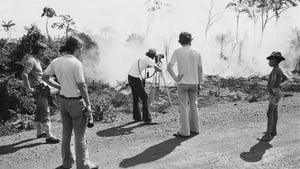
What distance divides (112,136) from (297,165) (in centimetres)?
326

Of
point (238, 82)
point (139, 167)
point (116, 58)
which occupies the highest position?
point (116, 58)

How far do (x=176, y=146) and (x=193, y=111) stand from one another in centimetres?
79

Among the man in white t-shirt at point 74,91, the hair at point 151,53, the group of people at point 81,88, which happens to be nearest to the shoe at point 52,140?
the group of people at point 81,88

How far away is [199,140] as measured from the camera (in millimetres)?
6035

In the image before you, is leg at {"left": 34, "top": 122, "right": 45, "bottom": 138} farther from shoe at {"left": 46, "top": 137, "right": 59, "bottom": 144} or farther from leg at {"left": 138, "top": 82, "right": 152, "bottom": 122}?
leg at {"left": 138, "top": 82, "right": 152, "bottom": 122}

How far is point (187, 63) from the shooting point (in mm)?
5984

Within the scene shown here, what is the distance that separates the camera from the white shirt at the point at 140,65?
22.5 ft

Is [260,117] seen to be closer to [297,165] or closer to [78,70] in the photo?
[297,165]

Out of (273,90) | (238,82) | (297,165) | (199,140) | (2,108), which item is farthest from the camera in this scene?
(238,82)

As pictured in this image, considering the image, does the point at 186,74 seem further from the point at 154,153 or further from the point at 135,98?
the point at 135,98

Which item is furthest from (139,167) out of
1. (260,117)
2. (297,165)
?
(260,117)

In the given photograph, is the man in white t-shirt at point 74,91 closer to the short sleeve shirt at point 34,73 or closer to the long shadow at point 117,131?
the short sleeve shirt at point 34,73

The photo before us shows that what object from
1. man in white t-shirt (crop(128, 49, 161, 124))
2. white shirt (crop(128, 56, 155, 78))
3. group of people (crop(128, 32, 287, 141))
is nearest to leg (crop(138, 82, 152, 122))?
man in white t-shirt (crop(128, 49, 161, 124))

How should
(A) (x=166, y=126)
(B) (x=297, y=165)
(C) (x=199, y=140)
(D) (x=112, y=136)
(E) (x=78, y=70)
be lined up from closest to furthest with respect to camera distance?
1. (E) (x=78, y=70)
2. (B) (x=297, y=165)
3. (C) (x=199, y=140)
4. (D) (x=112, y=136)
5. (A) (x=166, y=126)
